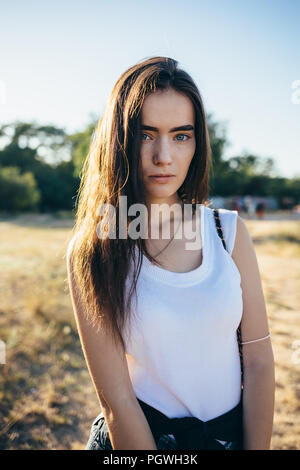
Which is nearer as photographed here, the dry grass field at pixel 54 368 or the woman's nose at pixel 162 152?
the woman's nose at pixel 162 152

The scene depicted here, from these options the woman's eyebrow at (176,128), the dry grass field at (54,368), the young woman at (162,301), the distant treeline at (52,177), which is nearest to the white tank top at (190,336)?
the young woman at (162,301)

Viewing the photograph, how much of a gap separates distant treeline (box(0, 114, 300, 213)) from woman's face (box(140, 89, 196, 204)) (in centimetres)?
2637

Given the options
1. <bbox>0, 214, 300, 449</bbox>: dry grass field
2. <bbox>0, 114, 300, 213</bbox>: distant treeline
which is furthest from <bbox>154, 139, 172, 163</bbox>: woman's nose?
<bbox>0, 114, 300, 213</bbox>: distant treeline

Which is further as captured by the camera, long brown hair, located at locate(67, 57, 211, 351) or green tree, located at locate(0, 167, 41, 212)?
green tree, located at locate(0, 167, 41, 212)

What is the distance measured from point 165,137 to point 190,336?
0.75 metres

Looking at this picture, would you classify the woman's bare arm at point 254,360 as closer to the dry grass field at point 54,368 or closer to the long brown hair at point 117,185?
the long brown hair at point 117,185

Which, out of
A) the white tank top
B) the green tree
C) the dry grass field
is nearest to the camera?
the white tank top

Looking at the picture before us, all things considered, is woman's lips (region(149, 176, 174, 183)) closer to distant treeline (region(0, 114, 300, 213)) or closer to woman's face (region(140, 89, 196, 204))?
woman's face (region(140, 89, 196, 204))

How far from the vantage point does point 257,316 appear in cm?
128

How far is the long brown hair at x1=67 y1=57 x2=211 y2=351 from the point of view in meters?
1.23

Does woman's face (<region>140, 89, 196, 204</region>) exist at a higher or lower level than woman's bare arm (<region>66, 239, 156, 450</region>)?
higher

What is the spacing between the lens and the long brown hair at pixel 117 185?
4.02 ft

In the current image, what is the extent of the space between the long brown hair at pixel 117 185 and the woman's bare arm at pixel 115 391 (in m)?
0.05

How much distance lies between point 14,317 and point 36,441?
2.33m
